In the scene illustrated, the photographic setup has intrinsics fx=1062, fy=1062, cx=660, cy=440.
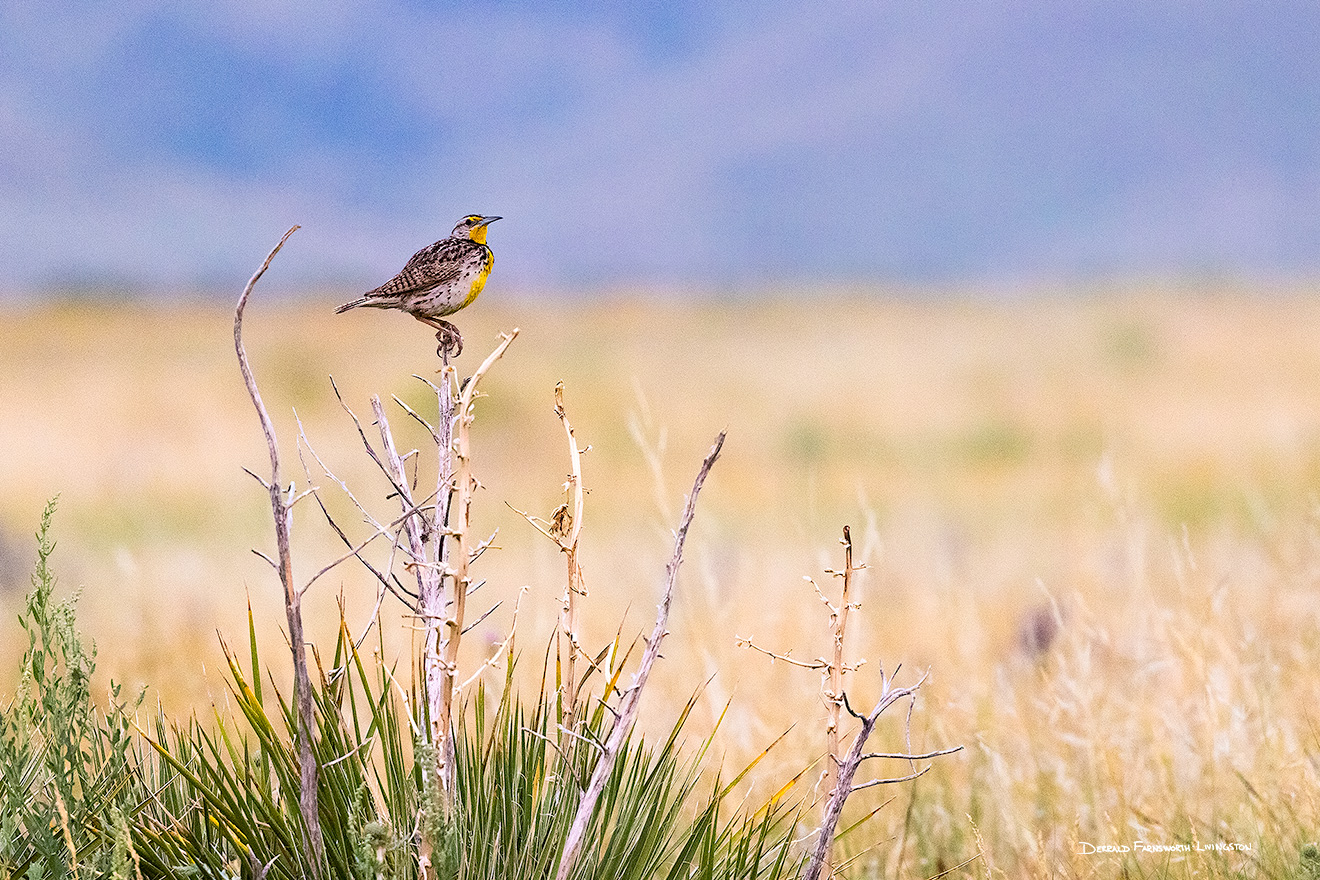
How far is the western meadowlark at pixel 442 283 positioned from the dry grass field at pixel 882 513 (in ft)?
2.33

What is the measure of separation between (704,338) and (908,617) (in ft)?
75.8

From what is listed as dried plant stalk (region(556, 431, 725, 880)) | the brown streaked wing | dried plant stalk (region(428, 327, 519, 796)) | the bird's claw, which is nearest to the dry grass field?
dried plant stalk (region(428, 327, 519, 796))

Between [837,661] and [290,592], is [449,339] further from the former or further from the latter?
[837,661]

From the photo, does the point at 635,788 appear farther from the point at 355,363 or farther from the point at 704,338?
the point at 704,338

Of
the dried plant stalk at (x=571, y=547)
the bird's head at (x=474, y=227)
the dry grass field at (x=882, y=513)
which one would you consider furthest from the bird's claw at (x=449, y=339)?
the dry grass field at (x=882, y=513)

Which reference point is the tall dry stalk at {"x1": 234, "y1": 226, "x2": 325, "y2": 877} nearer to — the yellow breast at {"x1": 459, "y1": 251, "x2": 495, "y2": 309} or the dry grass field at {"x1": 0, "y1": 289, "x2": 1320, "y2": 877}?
the dry grass field at {"x1": 0, "y1": 289, "x2": 1320, "y2": 877}

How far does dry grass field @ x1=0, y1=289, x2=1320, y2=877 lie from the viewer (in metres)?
3.01

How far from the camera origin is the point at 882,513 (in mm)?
12664

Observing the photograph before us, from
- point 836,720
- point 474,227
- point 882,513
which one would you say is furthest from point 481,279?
point 882,513

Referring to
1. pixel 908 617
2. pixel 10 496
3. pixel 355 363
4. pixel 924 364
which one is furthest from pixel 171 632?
pixel 924 364

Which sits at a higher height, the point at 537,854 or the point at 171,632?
the point at 171,632

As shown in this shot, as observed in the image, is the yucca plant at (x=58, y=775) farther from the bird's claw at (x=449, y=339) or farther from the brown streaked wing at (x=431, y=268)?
the brown streaked wing at (x=431, y=268)

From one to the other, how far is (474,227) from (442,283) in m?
0.38

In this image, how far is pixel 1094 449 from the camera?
1680cm
